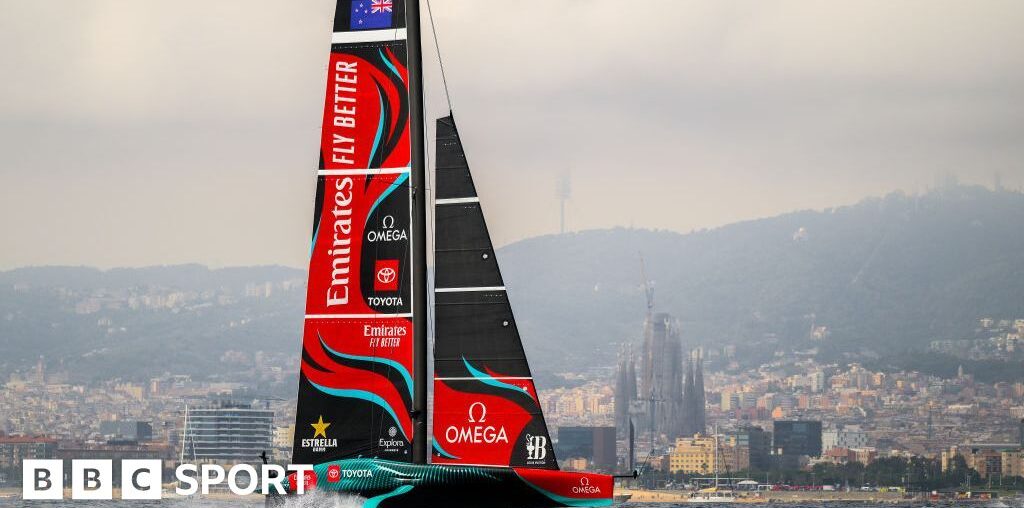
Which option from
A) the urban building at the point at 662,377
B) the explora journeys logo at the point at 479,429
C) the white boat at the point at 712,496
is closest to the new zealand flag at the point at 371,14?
the explora journeys logo at the point at 479,429

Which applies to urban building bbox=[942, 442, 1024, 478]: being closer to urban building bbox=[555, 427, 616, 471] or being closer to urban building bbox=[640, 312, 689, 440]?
urban building bbox=[555, 427, 616, 471]

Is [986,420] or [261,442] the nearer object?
[261,442]

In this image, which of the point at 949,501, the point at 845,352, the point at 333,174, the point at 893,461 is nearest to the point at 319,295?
the point at 333,174

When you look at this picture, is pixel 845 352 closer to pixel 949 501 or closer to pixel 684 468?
pixel 684 468

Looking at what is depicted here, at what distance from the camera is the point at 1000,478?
114 metres

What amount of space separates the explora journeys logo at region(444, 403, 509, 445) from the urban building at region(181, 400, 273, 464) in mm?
82277

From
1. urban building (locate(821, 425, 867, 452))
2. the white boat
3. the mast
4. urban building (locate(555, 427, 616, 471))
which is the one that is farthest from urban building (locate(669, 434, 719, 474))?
the mast

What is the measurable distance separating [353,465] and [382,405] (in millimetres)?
717

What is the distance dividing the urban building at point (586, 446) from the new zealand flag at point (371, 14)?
106 meters

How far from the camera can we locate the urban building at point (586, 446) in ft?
409

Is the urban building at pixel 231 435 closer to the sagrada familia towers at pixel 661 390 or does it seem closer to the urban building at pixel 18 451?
the urban building at pixel 18 451

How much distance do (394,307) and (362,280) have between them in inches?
17.1

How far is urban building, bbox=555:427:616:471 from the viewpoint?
12469cm

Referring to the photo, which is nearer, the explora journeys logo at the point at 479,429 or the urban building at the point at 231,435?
the explora journeys logo at the point at 479,429
